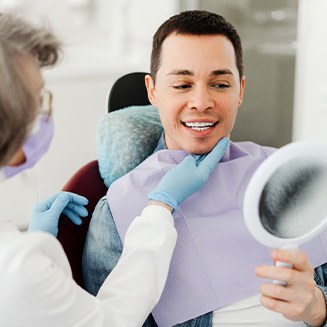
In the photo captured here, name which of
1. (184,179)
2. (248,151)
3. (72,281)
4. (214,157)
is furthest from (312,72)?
(72,281)

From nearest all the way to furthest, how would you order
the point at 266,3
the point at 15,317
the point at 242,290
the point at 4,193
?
the point at 15,317
the point at 242,290
the point at 4,193
the point at 266,3

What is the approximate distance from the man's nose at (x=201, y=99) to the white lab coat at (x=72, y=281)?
298mm

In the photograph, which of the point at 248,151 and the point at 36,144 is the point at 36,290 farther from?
the point at 248,151

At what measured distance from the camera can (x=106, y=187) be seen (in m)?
1.57

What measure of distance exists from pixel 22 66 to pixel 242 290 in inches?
26.3

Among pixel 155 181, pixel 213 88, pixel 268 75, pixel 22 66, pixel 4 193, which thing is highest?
pixel 22 66

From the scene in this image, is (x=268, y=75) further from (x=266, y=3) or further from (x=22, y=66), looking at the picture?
(x=22, y=66)

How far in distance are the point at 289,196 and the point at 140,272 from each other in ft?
1.01

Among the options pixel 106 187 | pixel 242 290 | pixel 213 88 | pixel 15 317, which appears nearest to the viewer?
pixel 15 317

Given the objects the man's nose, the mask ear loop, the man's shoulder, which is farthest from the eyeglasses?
the man's shoulder

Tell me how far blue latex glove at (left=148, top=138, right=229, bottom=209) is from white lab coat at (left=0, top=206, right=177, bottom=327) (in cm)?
6

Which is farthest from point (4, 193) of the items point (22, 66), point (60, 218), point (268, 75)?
point (22, 66)

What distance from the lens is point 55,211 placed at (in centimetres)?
134

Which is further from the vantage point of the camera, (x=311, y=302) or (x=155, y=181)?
(x=155, y=181)
